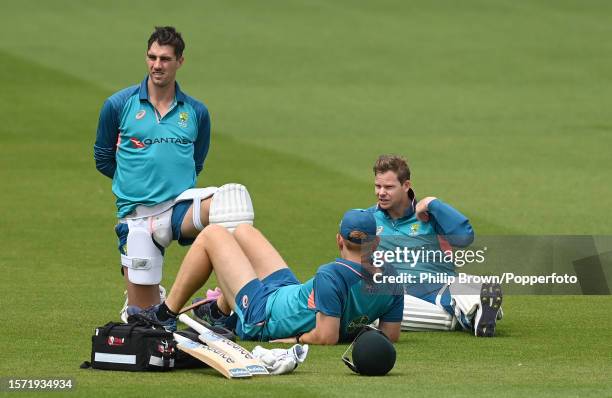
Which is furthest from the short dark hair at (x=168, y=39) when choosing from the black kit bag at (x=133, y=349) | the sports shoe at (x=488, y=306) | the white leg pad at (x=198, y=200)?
the black kit bag at (x=133, y=349)

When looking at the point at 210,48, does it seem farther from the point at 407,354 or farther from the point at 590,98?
the point at 407,354

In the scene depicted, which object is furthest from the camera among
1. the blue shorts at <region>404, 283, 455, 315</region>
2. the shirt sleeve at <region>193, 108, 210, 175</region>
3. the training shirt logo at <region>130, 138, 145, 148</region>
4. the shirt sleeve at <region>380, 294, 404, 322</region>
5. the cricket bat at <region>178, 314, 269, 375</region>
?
the shirt sleeve at <region>193, 108, 210, 175</region>

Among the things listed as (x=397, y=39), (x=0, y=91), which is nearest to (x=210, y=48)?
(x=397, y=39)

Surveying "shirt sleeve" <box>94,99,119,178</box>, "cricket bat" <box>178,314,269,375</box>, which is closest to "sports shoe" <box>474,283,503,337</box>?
"cricket bat" <box>178,314,269,375</box>

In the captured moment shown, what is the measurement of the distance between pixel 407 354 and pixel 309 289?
0.84 m

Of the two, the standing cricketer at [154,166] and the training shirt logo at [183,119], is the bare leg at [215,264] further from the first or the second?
the training shirt logo at [183,119]

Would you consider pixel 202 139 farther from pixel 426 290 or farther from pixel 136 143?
pixel 426 290

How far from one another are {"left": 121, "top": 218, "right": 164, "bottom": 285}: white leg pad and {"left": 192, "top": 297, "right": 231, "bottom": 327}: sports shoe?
517 mm

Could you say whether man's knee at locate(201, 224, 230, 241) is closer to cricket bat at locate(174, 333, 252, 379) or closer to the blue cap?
the blue cap

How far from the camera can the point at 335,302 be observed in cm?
1066

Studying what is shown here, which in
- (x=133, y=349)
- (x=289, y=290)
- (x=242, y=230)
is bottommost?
(x=133, y=349)

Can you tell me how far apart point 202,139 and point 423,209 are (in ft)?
6.59

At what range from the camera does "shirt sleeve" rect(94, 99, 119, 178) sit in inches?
483

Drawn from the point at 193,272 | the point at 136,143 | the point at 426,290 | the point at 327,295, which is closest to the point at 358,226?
the point at 327,295
